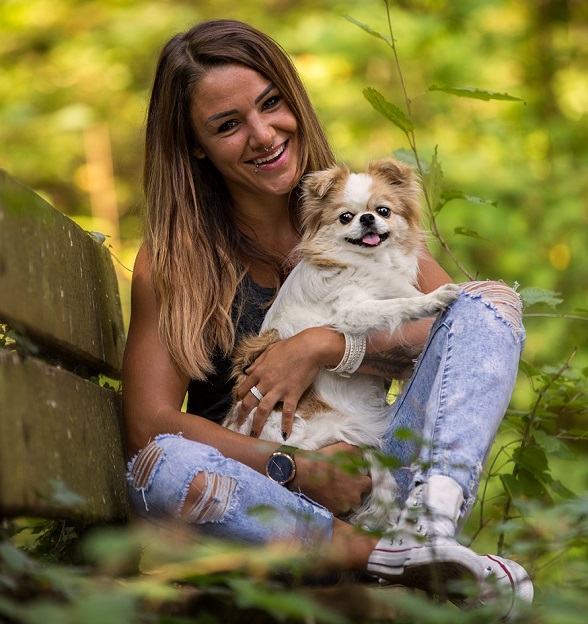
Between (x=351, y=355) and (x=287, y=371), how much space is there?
198mm

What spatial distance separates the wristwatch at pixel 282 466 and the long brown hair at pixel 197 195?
39 cm

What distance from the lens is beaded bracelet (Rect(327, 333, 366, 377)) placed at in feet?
8.71

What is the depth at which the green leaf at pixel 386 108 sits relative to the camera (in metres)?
2.59

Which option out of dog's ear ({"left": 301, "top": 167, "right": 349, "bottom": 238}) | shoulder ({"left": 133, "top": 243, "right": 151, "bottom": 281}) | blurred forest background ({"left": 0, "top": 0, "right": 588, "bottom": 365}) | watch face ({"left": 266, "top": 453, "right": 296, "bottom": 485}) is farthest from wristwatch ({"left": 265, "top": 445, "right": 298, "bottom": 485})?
blurred forest background ({"left": 0, "top": 0, "right": 588, "bottom": 365})

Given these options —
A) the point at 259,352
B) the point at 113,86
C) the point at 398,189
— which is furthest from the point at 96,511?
the point at 113,86

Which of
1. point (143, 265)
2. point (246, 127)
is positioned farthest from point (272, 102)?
point (143, 265)

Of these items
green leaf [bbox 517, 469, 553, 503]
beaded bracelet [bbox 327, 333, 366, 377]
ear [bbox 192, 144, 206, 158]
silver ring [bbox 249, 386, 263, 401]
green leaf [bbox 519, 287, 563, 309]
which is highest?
ear [bbox 192, 144, 206, 158]

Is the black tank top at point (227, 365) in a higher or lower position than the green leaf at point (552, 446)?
higher

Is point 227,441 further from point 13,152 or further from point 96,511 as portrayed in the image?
point 13,152

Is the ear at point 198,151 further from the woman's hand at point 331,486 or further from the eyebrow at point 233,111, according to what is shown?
the woman's hand at point 331,486

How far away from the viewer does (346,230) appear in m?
2.83

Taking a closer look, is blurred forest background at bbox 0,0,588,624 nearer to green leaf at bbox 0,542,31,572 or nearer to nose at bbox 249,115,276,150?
nose at bbox 249,115,276,150

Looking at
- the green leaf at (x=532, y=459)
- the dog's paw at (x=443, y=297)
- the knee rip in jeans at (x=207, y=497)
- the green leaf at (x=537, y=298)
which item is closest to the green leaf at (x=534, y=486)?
the green leaf at (x=532, y=459)

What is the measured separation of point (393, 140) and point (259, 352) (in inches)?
167
